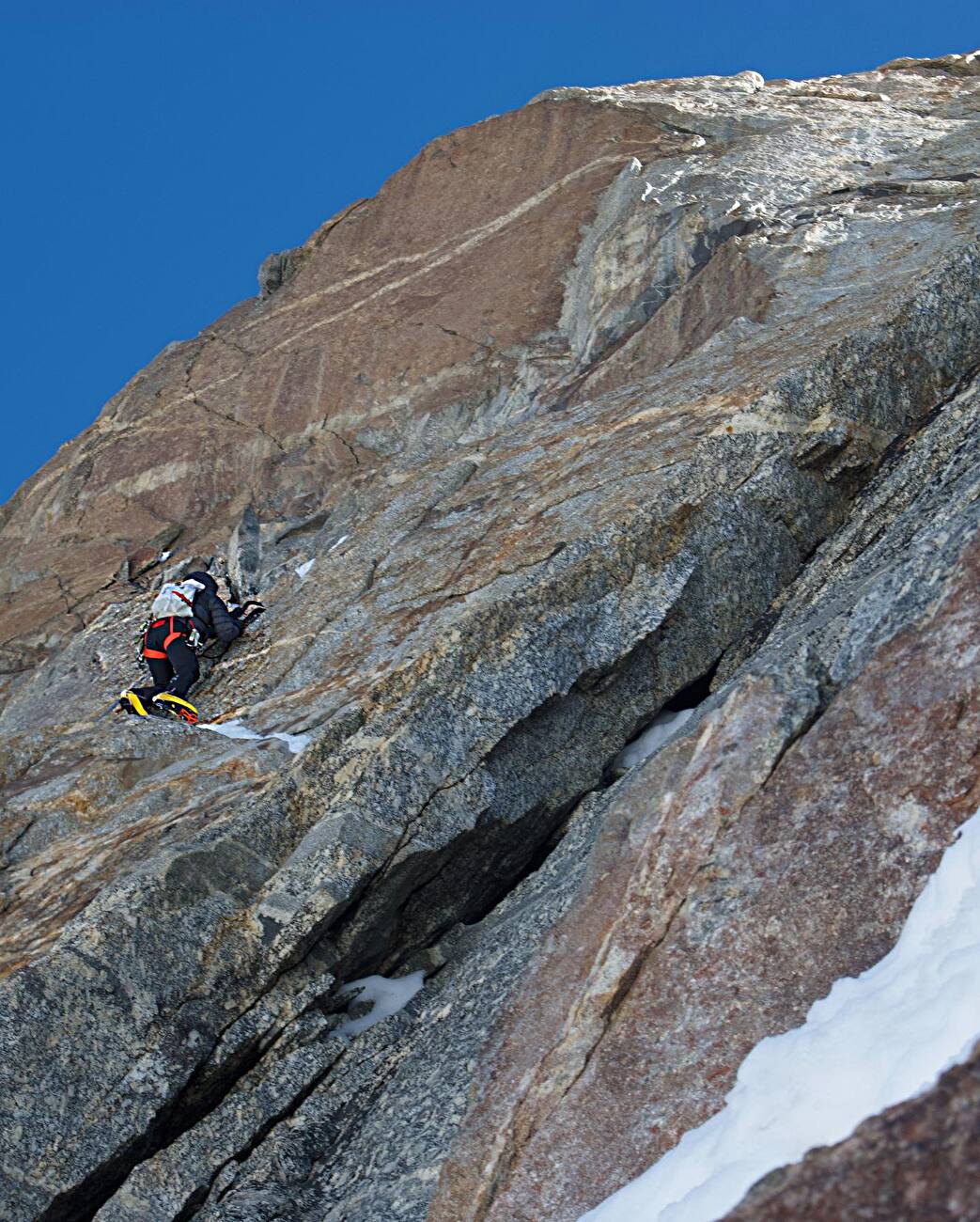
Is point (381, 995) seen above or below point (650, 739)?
above

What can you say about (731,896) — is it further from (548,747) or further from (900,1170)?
(548,747)

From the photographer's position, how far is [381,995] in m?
10.3

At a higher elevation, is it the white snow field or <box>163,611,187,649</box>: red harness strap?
<box>163,611,187,649</box>: red harness strap

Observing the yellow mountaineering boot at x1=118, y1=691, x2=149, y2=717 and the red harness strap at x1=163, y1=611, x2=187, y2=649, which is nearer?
the yellow mountaineering boot at x1=118, y1=691, x2=149, y2=717

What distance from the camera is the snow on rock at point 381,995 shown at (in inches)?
395

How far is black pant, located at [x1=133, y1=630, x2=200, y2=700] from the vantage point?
14.6 m

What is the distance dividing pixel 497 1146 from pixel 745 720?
9.46 ft

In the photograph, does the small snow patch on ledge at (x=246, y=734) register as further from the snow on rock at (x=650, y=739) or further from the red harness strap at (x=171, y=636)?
the snow on rock at (x=650, y=739)

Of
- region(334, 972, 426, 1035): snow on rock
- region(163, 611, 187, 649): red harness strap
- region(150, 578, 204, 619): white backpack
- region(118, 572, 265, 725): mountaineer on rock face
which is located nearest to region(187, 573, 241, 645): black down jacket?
region(118, 572, 265, 725): mountaineer on rock face

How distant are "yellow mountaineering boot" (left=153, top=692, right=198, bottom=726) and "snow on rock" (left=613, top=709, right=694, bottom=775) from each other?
4.53 m

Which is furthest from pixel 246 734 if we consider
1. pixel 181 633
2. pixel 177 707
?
pixel 181 633

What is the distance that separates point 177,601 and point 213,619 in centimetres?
Result: 60

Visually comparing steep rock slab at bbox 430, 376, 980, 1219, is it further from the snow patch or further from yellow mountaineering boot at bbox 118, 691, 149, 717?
yellow mountaineering boot at bbox 118, 691, 149, 717

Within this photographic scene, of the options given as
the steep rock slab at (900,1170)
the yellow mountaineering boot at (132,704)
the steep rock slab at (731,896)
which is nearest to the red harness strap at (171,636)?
the yellow mountaineering boot at (132,704)
